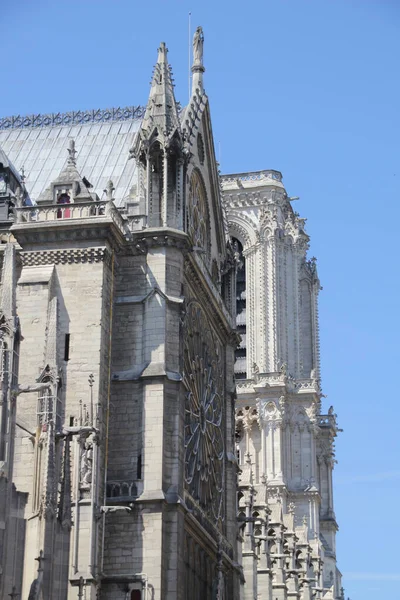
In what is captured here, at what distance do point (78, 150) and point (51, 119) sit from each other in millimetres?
4207

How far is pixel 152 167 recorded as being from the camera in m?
54.5

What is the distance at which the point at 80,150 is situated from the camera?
204 feet

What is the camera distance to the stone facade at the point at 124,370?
40.8 metres

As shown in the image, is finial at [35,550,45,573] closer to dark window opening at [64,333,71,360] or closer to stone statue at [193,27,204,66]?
dark window opening at [64,333,71,360]

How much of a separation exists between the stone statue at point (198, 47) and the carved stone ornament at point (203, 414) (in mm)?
11575

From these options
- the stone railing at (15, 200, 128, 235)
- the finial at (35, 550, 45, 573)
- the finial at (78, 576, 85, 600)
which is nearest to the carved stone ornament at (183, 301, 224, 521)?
the stone railing at (15, 200, 128, 235)

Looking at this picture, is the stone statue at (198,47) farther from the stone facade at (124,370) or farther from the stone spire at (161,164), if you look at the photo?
the stone spire at (161,164)

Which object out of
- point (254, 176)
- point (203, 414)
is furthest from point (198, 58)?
point (254, 176)

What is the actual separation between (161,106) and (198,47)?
8422 millimetres

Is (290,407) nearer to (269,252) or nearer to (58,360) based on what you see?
(269,252)

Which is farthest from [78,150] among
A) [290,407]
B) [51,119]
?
[290,407]

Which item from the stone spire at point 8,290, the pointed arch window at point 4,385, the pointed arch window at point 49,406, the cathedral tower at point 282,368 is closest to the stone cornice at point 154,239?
the pointed arch window at point 49,406

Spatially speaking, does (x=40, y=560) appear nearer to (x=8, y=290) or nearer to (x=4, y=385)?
(x=4, y=385)

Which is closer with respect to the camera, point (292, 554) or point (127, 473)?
point (127, 473)
